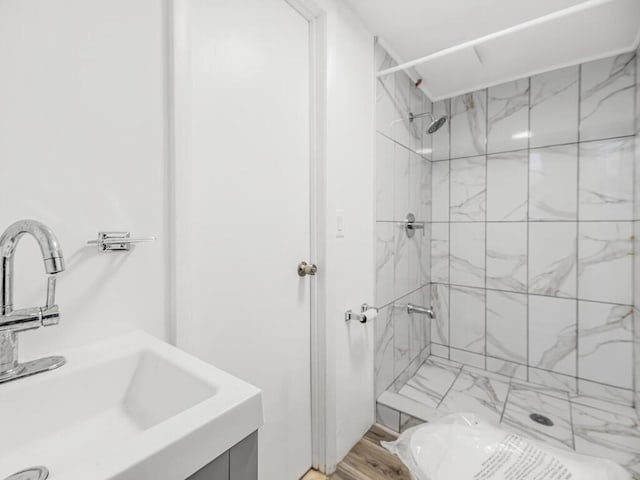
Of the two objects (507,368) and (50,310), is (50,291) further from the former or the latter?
(507,368)

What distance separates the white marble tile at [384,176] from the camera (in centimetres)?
168

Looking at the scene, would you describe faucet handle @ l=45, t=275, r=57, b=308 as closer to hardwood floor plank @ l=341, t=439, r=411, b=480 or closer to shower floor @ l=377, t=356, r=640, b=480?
hardwood floor plank @ l=341, t=439, r=411, b=480

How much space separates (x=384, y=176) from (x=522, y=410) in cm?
156

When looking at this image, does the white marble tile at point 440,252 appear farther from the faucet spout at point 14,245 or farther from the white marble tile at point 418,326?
the faucet spout at point 14,245

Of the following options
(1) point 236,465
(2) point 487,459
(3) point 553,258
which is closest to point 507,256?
(3) point 553,258

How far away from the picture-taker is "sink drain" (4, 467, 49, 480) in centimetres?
43

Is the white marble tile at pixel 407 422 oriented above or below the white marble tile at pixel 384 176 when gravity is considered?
below

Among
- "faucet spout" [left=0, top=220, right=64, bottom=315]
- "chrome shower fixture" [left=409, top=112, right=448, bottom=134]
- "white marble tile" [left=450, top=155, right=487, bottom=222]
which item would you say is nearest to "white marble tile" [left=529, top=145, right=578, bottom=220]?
"white marble tile" [left=450, top=155, right=487, bottom=222]

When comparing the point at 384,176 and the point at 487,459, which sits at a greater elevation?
the point at 384,176

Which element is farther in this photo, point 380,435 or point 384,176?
point 384,176

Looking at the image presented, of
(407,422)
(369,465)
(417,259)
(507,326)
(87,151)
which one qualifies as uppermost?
(87,151)

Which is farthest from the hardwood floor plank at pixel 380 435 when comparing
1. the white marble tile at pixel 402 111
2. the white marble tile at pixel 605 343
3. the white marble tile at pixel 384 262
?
the white marble tile at pixel 402 111

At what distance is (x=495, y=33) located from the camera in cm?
121

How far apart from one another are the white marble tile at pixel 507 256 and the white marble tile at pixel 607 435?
0.76 meters
